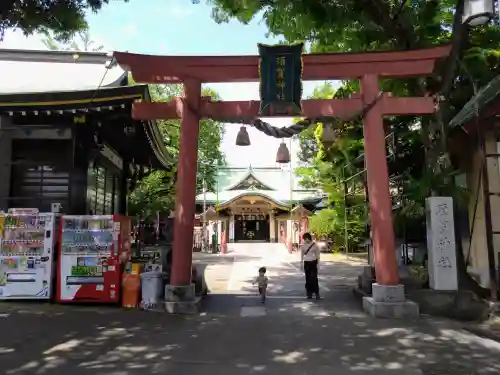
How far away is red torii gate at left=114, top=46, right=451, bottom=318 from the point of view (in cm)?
868

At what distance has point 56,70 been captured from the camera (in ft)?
43.4

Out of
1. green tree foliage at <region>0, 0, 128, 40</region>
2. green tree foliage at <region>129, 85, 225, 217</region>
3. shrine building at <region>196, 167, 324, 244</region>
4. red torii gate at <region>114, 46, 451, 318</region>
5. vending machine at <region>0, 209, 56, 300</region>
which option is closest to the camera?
green tree foliage at <region>0, 0, 128, 40</region>

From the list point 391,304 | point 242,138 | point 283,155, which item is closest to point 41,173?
point 242,138

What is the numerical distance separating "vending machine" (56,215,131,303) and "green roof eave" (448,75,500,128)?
7314 mm

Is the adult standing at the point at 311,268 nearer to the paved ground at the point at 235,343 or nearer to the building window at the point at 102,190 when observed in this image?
the paved ground at the point at 235,343

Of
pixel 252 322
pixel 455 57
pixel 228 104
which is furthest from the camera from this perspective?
pixel 228 104

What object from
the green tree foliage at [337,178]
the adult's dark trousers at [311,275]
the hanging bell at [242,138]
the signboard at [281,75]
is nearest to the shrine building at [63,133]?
the hanging bell at [242,138]

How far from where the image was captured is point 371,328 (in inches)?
289

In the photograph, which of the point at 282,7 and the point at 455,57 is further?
the point at 282,7

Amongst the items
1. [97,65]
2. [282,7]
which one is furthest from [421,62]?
[97,65]

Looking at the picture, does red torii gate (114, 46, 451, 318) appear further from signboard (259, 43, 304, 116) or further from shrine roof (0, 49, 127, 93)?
shrine roof (0, 49, 127, 93)

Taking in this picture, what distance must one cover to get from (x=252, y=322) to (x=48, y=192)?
18.6 ft

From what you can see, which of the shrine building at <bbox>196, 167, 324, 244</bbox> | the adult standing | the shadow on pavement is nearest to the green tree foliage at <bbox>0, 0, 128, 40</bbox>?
the shadow on pavement

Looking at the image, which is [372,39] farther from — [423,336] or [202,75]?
[423,336]
